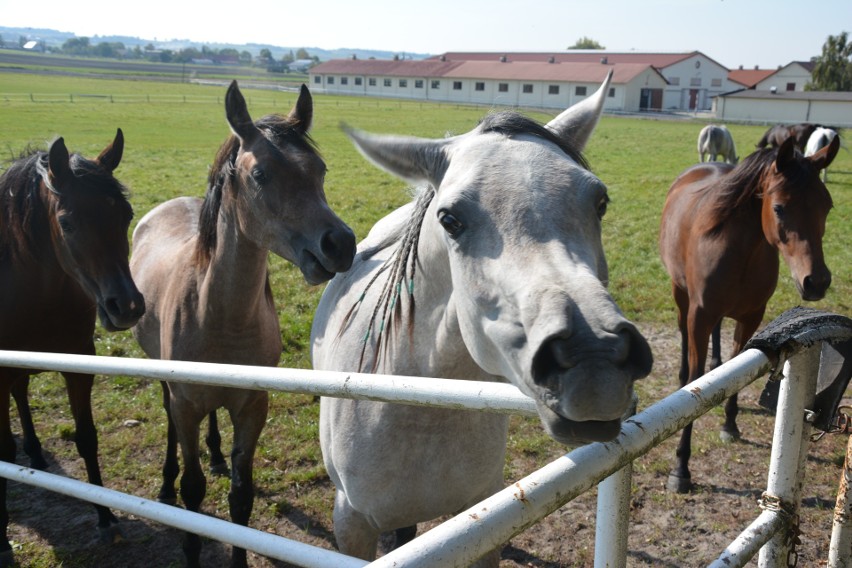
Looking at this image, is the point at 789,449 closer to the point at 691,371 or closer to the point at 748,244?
the point at 691,371

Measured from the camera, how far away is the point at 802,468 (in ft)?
5.88

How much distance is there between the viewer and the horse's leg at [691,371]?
13.6 feet

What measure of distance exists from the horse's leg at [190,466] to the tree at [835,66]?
64.5 meters

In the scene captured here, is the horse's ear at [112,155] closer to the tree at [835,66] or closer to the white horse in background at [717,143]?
the white horse in background at [717,143]

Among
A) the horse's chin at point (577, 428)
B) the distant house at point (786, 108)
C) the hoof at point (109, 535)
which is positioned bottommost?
the hoof at point (109, 535)

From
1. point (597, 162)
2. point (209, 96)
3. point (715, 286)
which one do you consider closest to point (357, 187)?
point (597, 162)

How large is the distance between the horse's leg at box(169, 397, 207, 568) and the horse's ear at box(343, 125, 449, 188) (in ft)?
6.67

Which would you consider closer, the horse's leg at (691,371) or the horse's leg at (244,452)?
the horse's leg at (244,452)

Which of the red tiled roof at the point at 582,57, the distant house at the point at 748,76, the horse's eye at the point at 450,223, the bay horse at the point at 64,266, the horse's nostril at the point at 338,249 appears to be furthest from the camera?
the distant house at the point at 748,76

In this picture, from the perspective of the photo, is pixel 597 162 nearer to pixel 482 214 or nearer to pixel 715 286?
pixel 715 286

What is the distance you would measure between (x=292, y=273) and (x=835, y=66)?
6206 cm

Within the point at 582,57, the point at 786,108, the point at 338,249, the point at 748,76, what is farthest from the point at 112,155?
the point at 748,76

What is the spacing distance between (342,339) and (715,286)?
10.6 feet

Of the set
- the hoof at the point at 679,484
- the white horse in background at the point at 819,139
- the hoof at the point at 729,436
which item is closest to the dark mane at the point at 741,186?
the hoof at the point at 729,436
